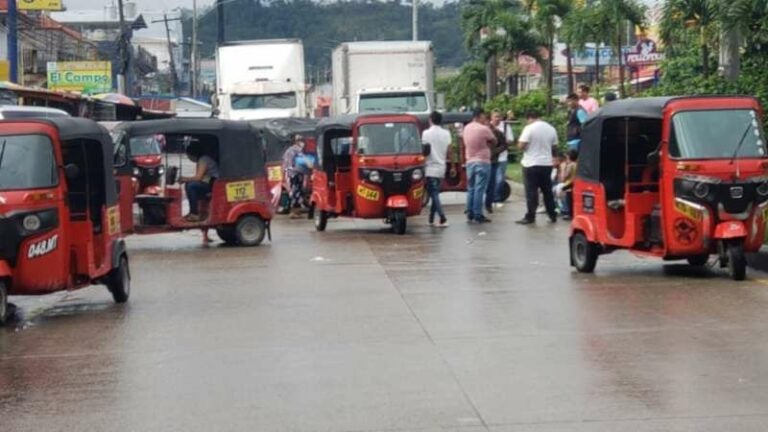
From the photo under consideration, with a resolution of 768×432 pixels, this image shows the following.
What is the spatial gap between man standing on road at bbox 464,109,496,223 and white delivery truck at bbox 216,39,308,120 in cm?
1947

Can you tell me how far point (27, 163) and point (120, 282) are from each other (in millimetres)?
2012

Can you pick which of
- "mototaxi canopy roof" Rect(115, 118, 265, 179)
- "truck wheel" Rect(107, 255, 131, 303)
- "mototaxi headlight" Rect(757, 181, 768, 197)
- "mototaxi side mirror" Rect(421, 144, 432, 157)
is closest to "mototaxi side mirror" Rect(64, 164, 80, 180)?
"truck wheel" Rect(107, 255, 131, 303)

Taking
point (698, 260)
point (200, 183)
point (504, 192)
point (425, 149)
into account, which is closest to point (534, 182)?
point (425, 149)

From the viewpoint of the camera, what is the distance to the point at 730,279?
1520 centimetres

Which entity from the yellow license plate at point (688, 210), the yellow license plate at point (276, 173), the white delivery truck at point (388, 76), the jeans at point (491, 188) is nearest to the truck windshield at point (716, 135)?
the yellow license plate at point (688, 210)

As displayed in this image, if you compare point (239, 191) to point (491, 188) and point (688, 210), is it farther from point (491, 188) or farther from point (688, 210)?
point (688, 210)

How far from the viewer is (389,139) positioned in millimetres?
22984

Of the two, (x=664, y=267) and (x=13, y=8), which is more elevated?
(x=13, y=8)

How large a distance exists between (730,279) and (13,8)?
28954 millimetres

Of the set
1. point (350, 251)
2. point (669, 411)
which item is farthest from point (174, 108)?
point (669, 411)

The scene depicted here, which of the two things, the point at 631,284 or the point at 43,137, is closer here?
the point at 43,137

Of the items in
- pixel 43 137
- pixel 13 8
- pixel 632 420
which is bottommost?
pixel 632 420

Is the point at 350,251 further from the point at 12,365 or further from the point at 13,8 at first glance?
the point at 13,8

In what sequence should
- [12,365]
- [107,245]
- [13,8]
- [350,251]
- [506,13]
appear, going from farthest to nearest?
[506,13]
[13,8]
[350,251]
[107,245]
[12,365]
